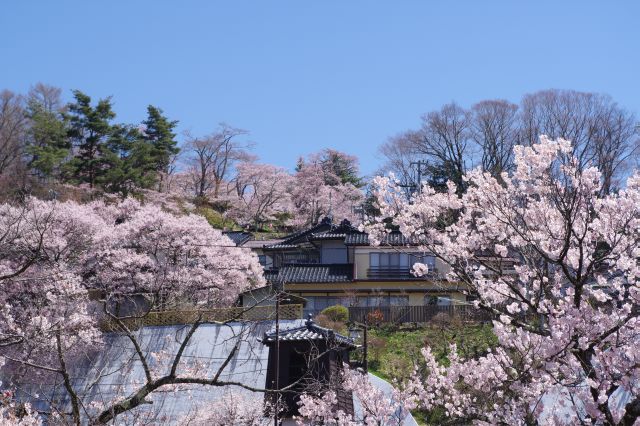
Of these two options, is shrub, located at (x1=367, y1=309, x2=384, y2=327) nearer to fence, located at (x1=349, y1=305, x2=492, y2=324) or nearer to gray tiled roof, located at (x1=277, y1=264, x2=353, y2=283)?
fence, located at (x1=349, y1=305, x2=492, y2=324)

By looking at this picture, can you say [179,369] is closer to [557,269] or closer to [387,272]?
[557,269]

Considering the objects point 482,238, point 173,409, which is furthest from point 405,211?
point 173,409

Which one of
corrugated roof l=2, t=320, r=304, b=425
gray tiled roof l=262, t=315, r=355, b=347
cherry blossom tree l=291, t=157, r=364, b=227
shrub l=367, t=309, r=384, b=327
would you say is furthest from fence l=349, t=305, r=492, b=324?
cherry blossom tree l=291, t=157, r=364, b=227

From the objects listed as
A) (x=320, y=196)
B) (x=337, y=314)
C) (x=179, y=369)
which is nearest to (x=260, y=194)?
(x=320, y=196)

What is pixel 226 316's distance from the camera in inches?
936

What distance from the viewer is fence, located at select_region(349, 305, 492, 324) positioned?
25.4 meters

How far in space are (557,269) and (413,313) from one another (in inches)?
662

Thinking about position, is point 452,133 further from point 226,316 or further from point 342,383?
point 342,383

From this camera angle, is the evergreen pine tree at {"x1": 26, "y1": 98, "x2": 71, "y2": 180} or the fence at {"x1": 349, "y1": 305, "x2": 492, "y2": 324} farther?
the evergreen pine tree at {"x1": 26, "y1": 98, "x2": 71, "y2": 180}

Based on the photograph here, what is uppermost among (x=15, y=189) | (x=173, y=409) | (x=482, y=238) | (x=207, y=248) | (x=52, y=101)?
(x=52, y=101)

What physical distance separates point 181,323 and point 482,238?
54.1 ft

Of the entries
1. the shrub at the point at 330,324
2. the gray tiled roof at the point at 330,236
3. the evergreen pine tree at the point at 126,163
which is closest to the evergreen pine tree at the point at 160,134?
the evergreen pine tree at the point at 126,163

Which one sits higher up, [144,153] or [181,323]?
[144,153]

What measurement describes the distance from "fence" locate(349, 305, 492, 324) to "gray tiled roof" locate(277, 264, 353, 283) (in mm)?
4629
